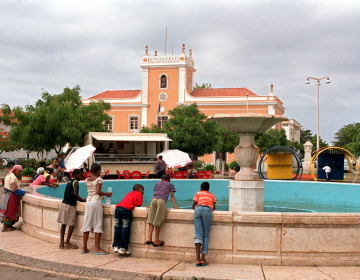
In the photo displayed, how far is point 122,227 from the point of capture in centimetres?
711

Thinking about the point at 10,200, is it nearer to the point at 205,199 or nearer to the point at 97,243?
the point at 97,243

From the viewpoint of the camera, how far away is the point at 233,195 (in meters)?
9.76

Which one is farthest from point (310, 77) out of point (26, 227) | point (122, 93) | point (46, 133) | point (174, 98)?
point (26, 227)

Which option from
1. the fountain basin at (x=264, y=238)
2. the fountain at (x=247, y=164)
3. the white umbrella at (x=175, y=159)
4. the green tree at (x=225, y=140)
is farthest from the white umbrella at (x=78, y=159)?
the green tree at (x=225, y=140)

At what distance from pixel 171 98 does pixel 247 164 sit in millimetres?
39660

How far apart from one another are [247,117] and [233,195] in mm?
1822

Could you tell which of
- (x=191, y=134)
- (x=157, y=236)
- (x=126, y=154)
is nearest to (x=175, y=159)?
(x=126, y=154)

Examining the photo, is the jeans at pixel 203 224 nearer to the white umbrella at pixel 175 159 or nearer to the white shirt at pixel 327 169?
the white umbrella at pixel 175 159

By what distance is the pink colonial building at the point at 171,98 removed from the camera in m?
47.3

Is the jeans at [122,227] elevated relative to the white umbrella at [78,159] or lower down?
lower down

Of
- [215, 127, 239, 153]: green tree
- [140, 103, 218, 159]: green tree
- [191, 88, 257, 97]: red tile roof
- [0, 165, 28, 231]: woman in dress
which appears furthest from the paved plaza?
[191, 88, 257, 97]: red tile roof

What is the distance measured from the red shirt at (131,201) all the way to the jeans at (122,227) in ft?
0.25

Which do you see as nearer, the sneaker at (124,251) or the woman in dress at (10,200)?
the sneaker at (124,251)

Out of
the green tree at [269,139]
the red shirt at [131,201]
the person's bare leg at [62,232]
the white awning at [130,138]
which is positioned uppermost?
the green tree at [269,139]
